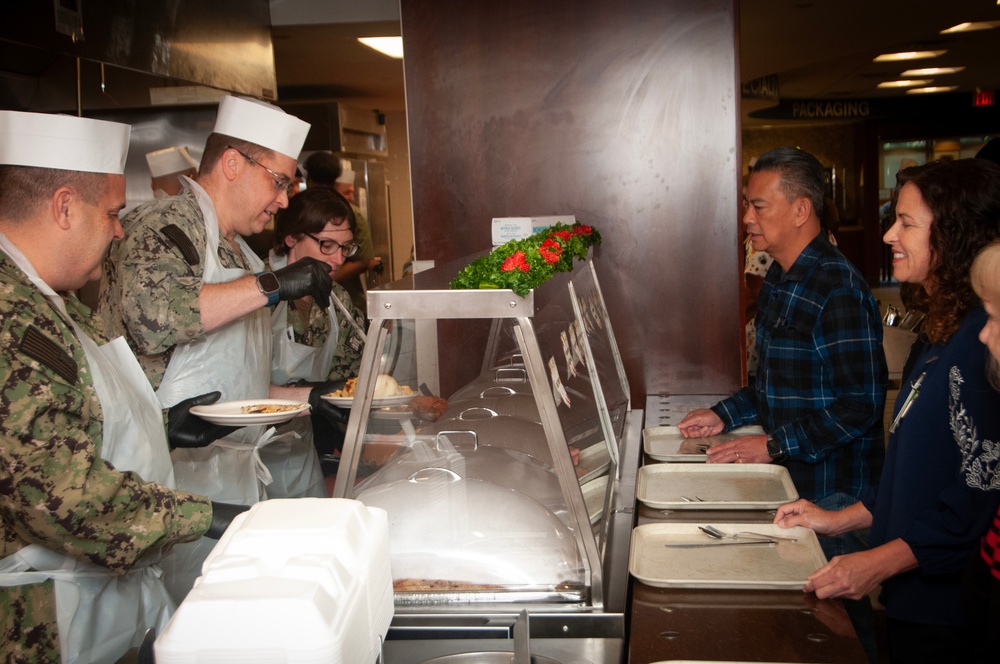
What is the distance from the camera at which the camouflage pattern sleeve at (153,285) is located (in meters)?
2.46

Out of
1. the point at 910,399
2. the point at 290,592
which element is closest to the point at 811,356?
the point at 910,399

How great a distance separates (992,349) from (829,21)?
22.6 feet

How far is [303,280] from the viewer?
8.71ft

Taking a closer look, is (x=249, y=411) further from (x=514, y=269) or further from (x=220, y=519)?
(x=514, y=269)

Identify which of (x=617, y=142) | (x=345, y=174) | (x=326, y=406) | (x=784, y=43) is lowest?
(x=326, y=406)

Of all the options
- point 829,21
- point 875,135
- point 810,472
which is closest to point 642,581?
point 810,472

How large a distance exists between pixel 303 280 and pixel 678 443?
1.23 m

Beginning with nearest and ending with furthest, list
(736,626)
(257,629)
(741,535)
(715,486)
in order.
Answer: (257,629) < (736,626) < (741,535) < (715,486)

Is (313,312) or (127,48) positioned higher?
(127,48)

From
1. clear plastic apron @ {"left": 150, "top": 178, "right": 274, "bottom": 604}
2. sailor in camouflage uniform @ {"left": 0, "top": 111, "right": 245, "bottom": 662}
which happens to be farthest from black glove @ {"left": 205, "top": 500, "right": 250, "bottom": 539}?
clear plastic apron @ {"left": 150, "top": 178, "right": 274, "bottom": 604}

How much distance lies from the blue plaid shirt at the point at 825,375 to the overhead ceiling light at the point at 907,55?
28.5 feet

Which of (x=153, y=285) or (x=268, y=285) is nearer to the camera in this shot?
(x=153, y=285)

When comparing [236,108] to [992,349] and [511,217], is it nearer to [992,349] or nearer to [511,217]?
[511,217]

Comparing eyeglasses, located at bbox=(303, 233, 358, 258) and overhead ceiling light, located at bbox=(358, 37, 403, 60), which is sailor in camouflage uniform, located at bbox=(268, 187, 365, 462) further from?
overhead ceiling light, located at bbox=(358, 37, 403, 60)
